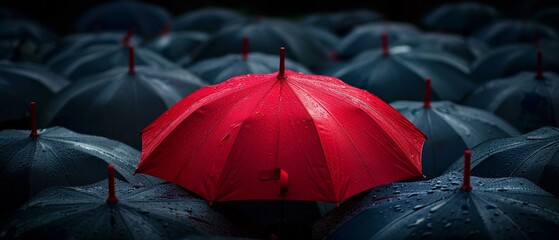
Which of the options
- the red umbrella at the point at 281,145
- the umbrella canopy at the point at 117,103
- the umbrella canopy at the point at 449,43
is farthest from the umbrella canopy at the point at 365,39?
the red umbrella at the point at 281,145

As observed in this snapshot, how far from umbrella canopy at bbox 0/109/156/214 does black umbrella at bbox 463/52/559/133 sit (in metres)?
3.14

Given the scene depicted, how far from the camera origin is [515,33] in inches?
383

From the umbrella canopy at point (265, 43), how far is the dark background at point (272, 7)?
834 cm

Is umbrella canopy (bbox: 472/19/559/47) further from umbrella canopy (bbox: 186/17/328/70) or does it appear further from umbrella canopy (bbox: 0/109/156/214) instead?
umbrella canopy (bbox: 0/109/156/214)

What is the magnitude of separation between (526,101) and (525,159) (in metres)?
1.97

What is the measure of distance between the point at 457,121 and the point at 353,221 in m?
1.89

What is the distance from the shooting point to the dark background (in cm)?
1592

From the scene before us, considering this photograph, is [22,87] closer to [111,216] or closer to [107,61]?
[107,61]

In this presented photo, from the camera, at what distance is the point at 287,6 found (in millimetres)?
18812

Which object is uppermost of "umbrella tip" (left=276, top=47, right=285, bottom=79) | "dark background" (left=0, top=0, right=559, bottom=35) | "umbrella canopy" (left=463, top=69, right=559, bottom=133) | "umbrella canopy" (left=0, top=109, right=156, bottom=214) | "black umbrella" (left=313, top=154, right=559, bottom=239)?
"dark background" (left=0, top=0, right=559, bottom=35)

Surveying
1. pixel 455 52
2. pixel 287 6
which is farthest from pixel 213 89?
pixel 287 6

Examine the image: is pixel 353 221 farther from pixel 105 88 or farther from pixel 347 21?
pixel 347 21

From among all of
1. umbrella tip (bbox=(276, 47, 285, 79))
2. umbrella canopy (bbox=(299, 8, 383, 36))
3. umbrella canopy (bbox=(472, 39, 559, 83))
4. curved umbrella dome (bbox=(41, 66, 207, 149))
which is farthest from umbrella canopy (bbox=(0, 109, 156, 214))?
umbrella canopy (bbox=(299, 8, 383, 36))

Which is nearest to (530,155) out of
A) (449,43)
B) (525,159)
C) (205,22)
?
(525,159)
